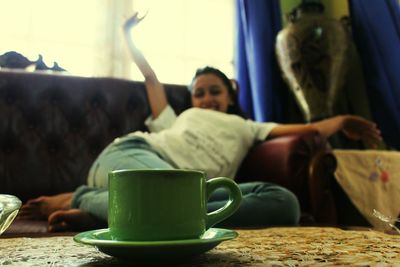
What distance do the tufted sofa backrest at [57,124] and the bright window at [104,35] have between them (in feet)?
1.27

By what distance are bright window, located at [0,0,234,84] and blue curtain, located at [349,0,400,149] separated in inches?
30.0

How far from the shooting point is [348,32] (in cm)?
184

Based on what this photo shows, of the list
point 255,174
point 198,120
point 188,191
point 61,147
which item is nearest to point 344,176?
point 255,174

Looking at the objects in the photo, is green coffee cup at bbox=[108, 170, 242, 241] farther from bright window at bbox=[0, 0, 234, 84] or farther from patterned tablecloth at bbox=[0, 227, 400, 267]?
bright window at bbox=[0, 0, 234, 84]

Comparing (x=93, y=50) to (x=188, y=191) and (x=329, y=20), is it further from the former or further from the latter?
(x=188, y=191)

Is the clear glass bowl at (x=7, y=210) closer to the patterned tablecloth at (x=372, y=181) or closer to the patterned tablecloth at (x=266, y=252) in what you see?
the patterned tablecloth at (x=266, y=252)

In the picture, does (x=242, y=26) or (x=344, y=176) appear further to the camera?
(x=242, y=26)

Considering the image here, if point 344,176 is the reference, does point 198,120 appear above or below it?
above

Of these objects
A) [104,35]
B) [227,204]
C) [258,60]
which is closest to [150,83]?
[104,35]

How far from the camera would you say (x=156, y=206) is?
35cm

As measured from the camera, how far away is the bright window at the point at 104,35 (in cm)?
179

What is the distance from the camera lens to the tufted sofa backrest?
1261mm

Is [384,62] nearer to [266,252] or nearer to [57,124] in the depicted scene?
[57,124]

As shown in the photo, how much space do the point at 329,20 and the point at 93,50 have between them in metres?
1.04
